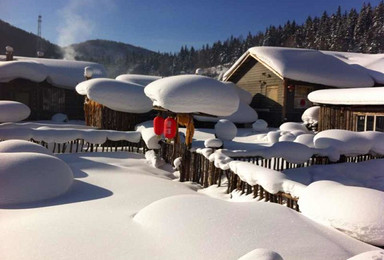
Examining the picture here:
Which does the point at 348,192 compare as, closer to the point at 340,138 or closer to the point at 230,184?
the point at 230,184

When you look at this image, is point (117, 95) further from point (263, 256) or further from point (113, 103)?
point (263, 256)

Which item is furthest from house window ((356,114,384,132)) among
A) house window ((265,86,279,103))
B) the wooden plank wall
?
the wooden plank wall

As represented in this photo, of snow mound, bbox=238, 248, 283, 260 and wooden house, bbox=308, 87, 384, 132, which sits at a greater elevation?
wooden house, bbox=308, 87, 384, 132

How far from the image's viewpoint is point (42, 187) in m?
5.19

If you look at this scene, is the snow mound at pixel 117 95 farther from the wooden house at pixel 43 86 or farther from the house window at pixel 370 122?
the house window at pixel 370 122

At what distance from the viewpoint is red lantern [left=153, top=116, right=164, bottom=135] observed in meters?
10.1

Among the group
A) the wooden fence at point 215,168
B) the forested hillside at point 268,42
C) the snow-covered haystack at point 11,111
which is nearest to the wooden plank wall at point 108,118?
the snow-covered haystack at point 11,111

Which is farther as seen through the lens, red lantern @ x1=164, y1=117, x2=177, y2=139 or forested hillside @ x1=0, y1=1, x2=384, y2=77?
forested hillside @ x1=0, y1=1, x2=384, y2=77

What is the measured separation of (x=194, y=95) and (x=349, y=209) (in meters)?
5.09

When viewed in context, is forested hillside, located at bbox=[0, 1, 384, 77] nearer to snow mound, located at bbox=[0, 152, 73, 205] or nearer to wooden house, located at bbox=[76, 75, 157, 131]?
wooden house, located at bbox=[76, 75, 157, 131]

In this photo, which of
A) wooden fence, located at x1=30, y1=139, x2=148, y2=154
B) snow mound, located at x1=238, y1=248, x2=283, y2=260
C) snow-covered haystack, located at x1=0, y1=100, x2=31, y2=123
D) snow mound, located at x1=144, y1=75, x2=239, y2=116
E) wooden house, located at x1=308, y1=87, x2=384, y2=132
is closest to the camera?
snow mound, located at x1=238, y1=248, x2=283, y2=260

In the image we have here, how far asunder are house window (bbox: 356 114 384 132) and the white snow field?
39.4 feet

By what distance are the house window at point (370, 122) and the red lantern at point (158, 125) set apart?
975 cm

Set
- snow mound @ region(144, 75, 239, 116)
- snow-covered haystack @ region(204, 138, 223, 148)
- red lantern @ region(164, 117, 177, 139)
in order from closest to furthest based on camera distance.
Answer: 1. snow mound @ region(144, 75, 239, 116)
2. snow-covered haystack @ region(204, 138, 223, 148)
3. red lantern @ region(164, 117, 177, 139)
